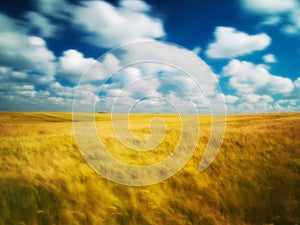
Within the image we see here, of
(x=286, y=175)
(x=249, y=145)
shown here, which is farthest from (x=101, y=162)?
(x=249, y=145)

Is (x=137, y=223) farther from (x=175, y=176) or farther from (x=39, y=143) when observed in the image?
(x=39, y=143)

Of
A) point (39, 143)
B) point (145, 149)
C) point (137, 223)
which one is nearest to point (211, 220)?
point (137, 223)

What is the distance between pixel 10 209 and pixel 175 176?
3.61 meters

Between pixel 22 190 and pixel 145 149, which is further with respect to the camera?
pixel 145 149

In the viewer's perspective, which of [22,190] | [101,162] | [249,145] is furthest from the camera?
[249,145]

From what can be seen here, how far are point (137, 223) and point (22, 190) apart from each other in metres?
2.30

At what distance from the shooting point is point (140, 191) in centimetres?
594

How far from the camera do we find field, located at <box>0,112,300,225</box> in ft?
17.3

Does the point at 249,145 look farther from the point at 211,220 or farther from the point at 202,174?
the point at 211,220

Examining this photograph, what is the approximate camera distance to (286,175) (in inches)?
291

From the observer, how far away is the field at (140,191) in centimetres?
528

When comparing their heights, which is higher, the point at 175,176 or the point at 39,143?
the point at 39,143

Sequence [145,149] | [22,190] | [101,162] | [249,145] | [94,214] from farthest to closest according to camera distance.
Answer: [249,145] → [145,149] → [101,162] → [22,190] → [94,214]

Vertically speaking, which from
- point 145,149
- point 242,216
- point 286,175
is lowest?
point 242,216
